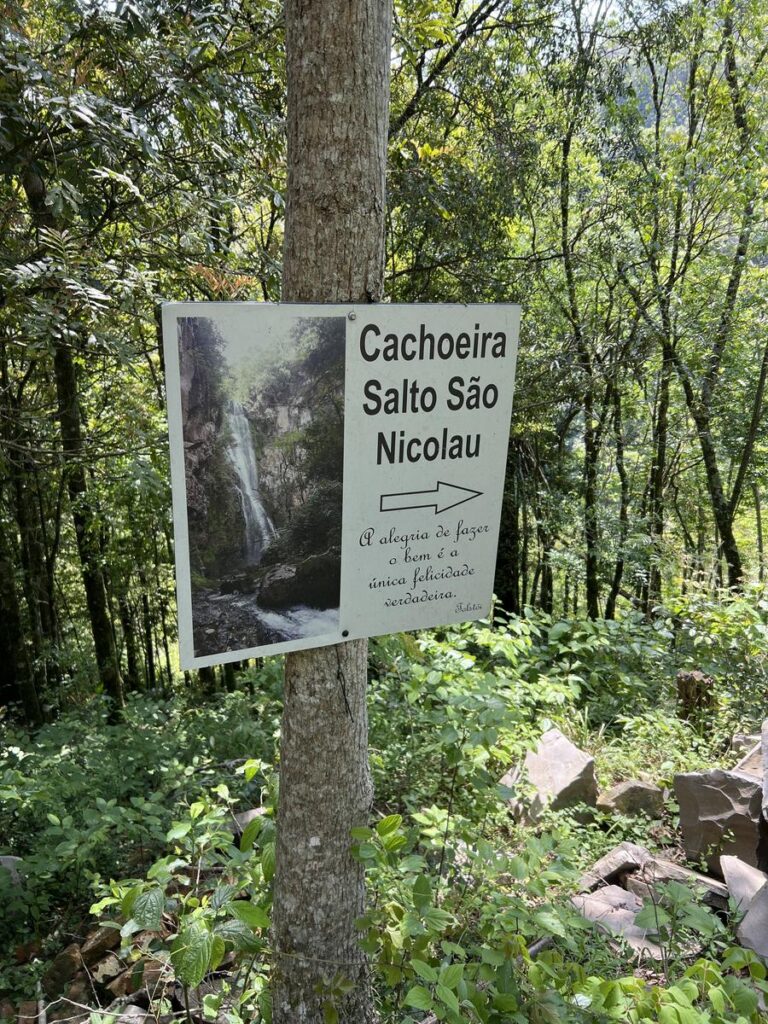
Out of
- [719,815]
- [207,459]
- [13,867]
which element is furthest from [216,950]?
[719,815]

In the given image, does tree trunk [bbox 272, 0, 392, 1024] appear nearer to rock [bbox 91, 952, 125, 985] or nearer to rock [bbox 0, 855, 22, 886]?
rock [bbox 91, 952, 125, 985]

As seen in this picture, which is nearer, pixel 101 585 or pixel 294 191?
pixel 294 191

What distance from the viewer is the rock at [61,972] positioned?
2.48 meters

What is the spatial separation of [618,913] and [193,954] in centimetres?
180

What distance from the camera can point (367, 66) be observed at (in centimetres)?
162

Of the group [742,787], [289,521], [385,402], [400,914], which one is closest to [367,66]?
[385,402]

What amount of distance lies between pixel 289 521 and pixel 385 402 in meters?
0.37

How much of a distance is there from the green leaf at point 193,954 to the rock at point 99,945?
1.18 meters

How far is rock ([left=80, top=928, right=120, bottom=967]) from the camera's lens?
2.56 metres

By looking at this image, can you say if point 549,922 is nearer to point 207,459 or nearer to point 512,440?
point 207,459

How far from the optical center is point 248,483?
158cm

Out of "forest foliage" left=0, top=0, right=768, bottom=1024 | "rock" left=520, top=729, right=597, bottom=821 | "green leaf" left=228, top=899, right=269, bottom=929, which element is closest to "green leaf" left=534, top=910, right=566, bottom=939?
"forest foliage" left=0, top=0, right=768, bottom=1024

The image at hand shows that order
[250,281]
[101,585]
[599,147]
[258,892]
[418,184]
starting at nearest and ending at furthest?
[258,892] → [250,281] → [418,184] → [101,585] → [599,147]

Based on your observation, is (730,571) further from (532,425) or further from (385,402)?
(385,402)
